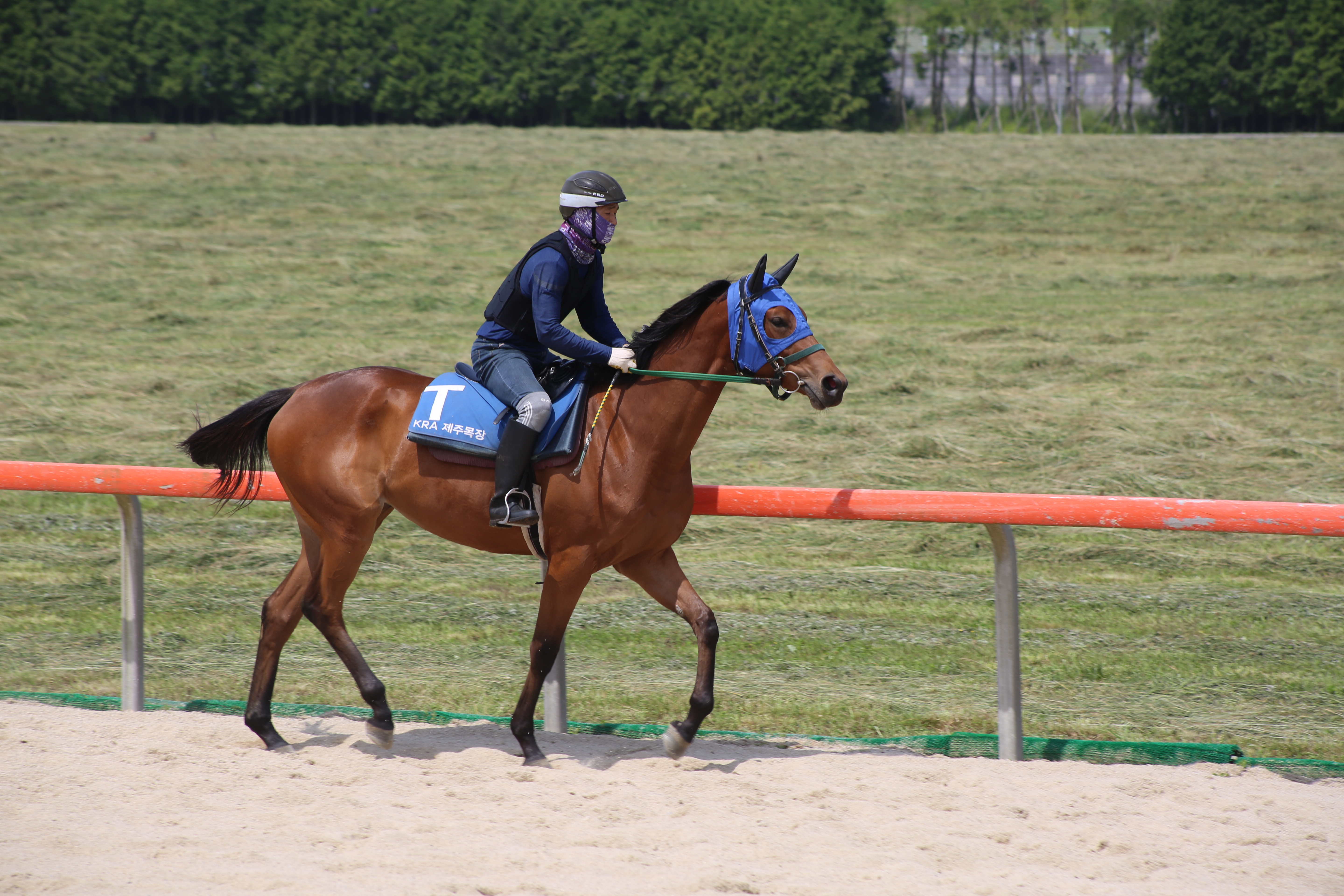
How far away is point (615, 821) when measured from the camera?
14.9 ft

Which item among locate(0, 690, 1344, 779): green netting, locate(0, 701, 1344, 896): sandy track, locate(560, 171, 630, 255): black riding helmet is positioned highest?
locate(560, 171, 630, 255): black riding helmet

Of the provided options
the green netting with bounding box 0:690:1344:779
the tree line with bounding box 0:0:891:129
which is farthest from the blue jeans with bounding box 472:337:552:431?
the tree line with bounding box 0:0:891:129

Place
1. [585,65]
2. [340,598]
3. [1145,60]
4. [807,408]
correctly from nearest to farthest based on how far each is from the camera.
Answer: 1. [340,598]
2. [807,408]
3. [585,65]
4. [1145,60]

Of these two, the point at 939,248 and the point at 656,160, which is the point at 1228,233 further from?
the point at 656,160

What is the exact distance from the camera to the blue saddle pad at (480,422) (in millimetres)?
5109

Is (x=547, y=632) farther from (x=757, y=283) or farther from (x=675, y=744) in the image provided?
(x=757, y=283)

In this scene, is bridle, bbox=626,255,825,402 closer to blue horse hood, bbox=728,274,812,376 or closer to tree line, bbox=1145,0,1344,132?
blue horse hood, bbox=728,274,812,376

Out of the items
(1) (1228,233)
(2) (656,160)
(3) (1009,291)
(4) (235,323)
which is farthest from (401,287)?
(1) (1228,233)

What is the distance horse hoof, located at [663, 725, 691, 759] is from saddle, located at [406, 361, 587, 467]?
120cm

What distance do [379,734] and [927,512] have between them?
2.45 m

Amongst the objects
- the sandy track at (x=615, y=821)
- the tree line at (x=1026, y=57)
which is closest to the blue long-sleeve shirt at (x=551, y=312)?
the sandy track at (x=615, y=821)

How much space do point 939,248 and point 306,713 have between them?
1635 cm

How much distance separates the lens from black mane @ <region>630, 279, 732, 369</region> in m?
5.17

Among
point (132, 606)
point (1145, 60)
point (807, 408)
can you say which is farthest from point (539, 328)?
point (1145, 60)
